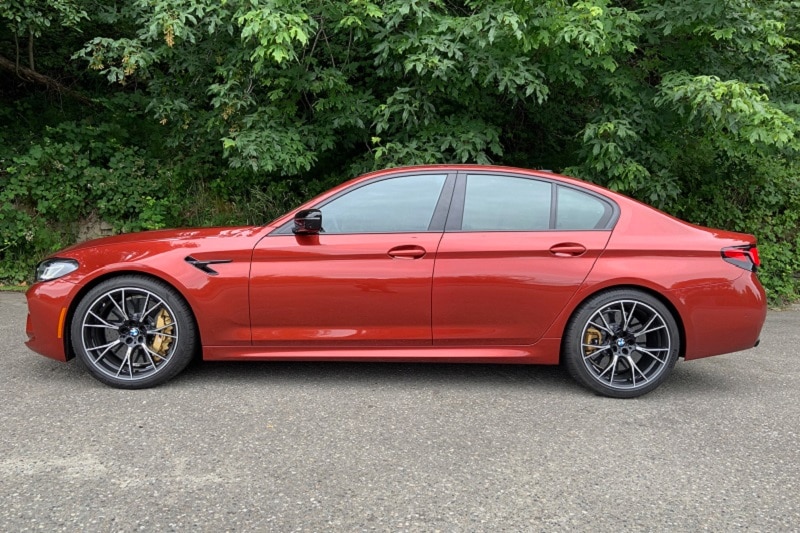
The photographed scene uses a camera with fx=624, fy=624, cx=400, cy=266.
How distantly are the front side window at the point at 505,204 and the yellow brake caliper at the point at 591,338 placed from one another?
73 cm

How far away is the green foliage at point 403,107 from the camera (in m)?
5.55

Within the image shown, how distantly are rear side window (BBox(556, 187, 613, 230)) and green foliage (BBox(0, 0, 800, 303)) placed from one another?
5.94ft

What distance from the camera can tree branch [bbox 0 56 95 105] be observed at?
924cm

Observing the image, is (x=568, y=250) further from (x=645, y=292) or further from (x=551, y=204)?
(x=645, y=292)

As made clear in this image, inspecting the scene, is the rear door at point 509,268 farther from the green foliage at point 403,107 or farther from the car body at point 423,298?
the green foliage at point 403,107

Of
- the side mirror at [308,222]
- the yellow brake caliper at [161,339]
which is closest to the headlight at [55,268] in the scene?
the yellow brake caliper at [161,339]

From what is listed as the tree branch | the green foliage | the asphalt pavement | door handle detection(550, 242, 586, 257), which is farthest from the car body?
the tree branch

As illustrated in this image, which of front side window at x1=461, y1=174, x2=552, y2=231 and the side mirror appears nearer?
the side mirror

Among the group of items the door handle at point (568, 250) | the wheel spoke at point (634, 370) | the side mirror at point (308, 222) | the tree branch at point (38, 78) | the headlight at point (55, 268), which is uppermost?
the tree branch at point (38, 78)

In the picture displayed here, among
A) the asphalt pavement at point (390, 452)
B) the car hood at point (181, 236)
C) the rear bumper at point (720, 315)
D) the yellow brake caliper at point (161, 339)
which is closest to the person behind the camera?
the asphalt pavement at point (390, 452)

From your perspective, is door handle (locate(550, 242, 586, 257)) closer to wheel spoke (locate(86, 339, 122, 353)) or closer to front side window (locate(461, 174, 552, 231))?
front side window (locate(461, 174, 552, 231))

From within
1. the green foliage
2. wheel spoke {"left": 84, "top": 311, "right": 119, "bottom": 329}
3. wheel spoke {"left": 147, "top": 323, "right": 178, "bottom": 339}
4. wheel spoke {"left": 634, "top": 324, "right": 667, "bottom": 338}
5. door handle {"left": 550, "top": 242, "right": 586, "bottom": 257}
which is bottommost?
wheel spoke {"left": 634, "top": 324, "right": 667, "bottom": 338}

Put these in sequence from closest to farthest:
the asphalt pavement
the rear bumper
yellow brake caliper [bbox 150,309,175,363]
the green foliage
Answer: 1. the asphalt pavement
2. the rear bumper
3. yellow brake caliper [bbox 150,309,175,363]
4. the green foliage

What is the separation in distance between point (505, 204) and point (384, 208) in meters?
0.81
